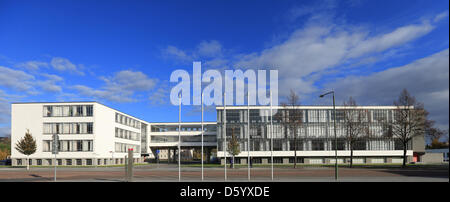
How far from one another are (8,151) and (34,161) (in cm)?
5255

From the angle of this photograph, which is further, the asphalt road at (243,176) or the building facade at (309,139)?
the building facade at (309,139)

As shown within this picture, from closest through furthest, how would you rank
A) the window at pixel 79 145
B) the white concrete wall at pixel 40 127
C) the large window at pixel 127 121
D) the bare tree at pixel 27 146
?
1. the bare tree at pixel 27 146
2. the white concrete wall at pixel 40 127
3. the window at pixel 79 145
4. the large window at pixel 127 121

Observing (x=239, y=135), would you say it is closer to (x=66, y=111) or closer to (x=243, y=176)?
(x=66, y=111)

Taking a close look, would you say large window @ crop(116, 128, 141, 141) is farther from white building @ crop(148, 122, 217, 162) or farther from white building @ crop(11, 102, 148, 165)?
white building @ crop(11, 102, 148, 165)

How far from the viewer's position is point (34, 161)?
69.8 metres

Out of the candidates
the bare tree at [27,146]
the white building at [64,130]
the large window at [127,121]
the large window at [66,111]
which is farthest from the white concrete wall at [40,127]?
the large window at [127,121]

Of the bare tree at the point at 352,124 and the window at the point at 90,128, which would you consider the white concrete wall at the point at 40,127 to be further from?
the bare tree at the point at 352,124

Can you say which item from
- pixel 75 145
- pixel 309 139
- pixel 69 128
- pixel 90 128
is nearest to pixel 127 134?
pixel 90 128

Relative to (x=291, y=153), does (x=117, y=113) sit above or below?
above

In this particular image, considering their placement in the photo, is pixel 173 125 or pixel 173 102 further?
pixel 173 125

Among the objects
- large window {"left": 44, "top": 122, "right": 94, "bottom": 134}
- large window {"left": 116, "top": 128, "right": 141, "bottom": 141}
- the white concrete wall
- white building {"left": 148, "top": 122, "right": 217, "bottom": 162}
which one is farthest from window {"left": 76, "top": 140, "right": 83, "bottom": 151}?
white building {"left": 148, "top": 122, "right": 217, "bottom": 162}
